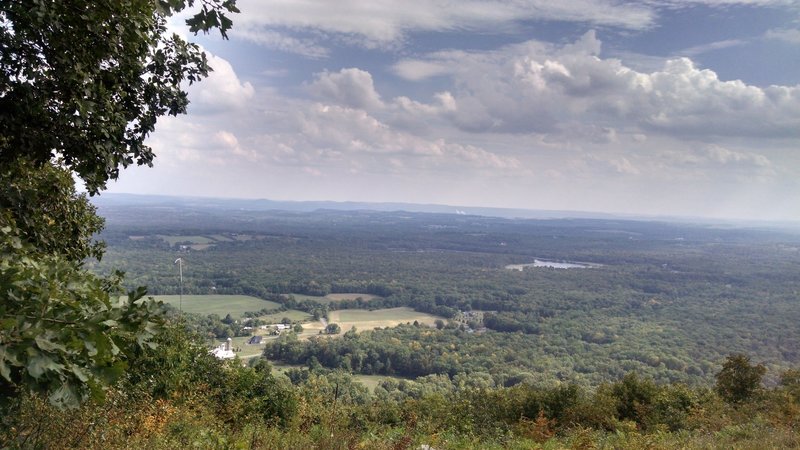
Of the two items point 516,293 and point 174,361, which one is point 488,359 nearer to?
point 174,361

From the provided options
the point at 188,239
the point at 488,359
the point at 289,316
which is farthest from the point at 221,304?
the point at 188,239

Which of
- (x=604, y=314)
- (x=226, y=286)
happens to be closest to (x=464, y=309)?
(x=604, y=314)

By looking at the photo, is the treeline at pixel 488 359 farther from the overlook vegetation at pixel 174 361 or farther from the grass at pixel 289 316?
the grass at pixel 289 316

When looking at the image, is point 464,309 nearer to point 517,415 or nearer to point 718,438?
point 517,415

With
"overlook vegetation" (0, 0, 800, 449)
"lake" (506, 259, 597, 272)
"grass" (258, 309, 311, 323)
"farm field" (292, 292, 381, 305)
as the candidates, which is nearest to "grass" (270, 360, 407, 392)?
"overlook vegetation" (0, 0, 800, 449)

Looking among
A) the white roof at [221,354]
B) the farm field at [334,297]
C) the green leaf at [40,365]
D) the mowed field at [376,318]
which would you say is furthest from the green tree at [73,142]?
the farm field at [334,297]

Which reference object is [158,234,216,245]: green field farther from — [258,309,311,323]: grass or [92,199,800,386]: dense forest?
[258,309,311,323]: grass
